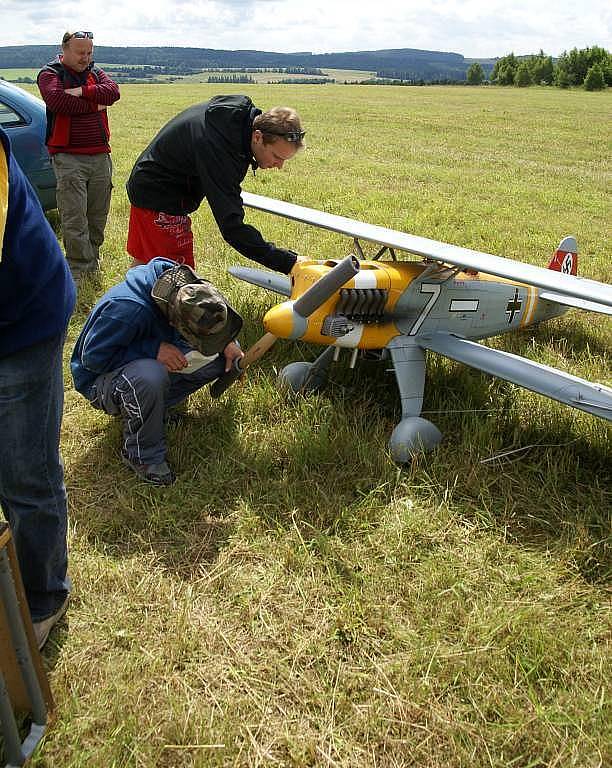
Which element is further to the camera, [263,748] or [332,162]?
[332,162]

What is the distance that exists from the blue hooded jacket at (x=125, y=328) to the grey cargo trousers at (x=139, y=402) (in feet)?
0.26

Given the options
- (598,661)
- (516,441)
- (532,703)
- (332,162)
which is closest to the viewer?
(532,703)

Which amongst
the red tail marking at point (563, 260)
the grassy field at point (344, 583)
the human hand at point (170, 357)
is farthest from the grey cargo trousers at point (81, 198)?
the red tail marking at point (563, 260)

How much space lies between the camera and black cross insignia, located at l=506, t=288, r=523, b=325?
4852 millimetres

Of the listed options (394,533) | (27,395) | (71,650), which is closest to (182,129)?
(27,395)

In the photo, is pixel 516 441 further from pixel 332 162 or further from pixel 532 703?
pixel 332 162

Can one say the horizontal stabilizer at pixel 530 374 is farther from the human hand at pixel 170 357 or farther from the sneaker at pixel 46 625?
the sneaker at pixel 46 625

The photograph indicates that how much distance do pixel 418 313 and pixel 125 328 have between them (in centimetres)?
198

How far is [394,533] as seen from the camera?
131 inches

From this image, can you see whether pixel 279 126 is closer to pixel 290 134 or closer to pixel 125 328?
pixel 290 134

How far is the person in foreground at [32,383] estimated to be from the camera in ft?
6.67

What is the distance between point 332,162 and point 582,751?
14.0m

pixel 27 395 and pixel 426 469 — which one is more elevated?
pixel 27 395

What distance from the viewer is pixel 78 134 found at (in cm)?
614
